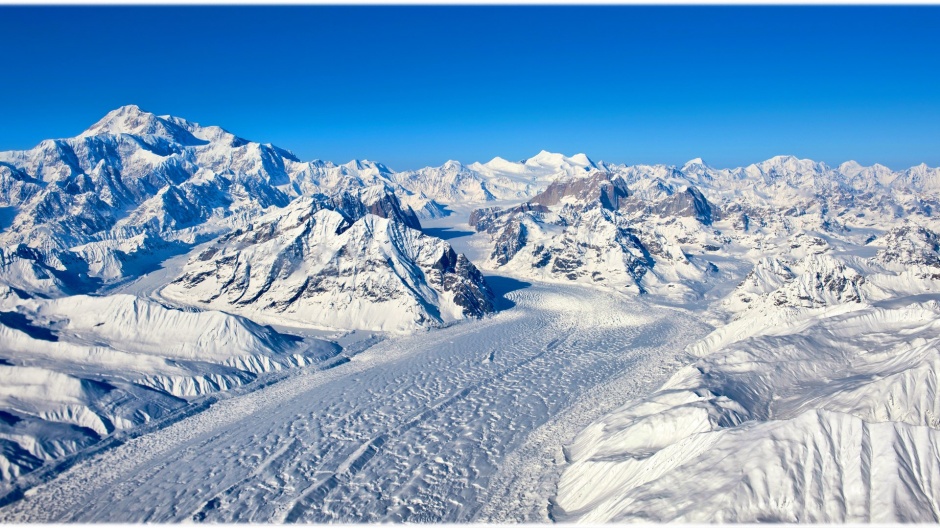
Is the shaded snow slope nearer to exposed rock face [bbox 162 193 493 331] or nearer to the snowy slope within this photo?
exposed rock face [bbox 162 193 493 331]

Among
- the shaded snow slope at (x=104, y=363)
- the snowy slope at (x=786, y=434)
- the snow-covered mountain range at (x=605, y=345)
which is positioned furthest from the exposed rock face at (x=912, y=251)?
the shaded snow slope at (x=104, y=363)

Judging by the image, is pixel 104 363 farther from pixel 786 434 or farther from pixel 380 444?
pixel 786 434

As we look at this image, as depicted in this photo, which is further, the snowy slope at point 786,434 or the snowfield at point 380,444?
the snowfield at point 380,444

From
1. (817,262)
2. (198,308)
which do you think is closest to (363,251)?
(198,308)

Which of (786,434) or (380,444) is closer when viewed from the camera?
(786,434)

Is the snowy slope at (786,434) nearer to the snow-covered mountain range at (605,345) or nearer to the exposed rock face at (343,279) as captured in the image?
the snow-covered mountain range at (605,345)

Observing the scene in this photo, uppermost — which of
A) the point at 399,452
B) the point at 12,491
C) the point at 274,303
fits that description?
the point at 274,303

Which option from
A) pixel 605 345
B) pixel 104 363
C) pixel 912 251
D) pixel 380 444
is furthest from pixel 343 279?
pixel 912 251

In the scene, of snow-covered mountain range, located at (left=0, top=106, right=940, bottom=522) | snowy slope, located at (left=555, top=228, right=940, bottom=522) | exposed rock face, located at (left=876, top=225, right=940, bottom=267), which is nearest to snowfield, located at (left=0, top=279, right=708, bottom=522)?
snow-covered mountain range, located at (left=0, top=106, right=940, bottom=522)

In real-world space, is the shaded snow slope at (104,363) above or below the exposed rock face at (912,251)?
above

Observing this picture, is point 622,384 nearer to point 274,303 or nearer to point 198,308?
point 274,303

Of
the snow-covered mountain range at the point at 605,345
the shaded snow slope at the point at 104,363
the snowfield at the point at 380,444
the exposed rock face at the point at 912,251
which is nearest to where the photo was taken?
the snow-covered mountain range at the point at 605,345
